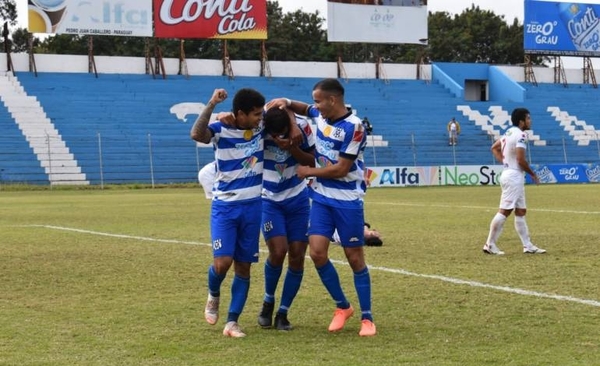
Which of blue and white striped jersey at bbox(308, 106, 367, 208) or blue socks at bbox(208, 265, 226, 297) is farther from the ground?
blue and white striped jersey at bbox(308, 106, 367, 208)

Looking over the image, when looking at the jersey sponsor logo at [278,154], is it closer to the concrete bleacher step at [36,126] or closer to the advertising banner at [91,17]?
the concrete bleacher step at [36,126]

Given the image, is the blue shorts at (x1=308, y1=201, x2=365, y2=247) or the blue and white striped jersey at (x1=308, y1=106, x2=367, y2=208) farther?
the blue shorts at (x1=308, y1=201, x2=365, y2=247)

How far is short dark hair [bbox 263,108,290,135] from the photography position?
7434 millimetres

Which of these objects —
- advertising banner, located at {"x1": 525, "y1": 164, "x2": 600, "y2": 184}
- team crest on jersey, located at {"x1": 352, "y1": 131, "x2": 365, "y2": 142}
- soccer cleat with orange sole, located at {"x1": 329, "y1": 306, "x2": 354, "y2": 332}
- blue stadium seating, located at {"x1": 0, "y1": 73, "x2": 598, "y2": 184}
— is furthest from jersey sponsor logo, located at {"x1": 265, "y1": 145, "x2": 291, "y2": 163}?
advertising banner, located at {"x1": 525, "y1": 164, "x2": 600, "y2": 184}

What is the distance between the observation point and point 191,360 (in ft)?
21.0

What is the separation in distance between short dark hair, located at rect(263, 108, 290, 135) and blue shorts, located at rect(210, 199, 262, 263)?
587 mm

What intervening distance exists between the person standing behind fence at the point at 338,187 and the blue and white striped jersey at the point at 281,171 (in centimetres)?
15

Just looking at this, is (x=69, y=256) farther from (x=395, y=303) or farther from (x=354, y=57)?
(x=354, y=57)

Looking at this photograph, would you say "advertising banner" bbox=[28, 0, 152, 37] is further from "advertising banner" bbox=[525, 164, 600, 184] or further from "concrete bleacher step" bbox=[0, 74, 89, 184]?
"advertising banner" bbox=[525, 164, 600, 184]

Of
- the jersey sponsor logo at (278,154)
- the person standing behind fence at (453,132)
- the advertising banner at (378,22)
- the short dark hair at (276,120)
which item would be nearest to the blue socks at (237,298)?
the jersey sponsor logo at (278,154)

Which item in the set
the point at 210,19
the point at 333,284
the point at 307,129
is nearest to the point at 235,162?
the point at 307,129

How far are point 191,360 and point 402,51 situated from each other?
83.3 m

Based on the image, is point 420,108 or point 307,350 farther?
point 420,108

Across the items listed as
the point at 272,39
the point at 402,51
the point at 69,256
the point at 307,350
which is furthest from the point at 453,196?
the point at 402,51
